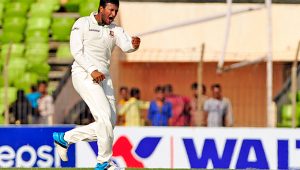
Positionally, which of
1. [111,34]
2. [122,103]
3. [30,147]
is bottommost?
[30,147]

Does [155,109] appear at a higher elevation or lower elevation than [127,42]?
lower

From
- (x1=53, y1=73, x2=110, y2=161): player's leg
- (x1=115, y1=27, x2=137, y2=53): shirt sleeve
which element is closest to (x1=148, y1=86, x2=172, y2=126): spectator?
(x1=53, y1=73, x2=110, y2=161): player's leg

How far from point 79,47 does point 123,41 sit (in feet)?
1.66

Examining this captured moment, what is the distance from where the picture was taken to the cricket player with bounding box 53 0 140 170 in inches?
487

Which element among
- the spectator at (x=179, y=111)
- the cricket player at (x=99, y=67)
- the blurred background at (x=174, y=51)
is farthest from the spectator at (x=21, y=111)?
the cricket player at (x=99, y=67)

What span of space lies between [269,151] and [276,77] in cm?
771

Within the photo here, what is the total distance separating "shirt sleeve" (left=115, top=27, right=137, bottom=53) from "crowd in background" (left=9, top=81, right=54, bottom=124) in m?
8.46

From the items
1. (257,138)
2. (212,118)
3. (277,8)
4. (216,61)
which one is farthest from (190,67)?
(257,138)

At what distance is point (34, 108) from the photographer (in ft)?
68.9

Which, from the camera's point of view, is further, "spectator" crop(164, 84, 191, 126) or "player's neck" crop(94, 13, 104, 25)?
"spectator" crop(164, 84, 191, 126)

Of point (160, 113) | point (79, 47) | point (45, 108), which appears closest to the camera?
point (79, 47)

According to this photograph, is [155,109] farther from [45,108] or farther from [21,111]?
[21,111]

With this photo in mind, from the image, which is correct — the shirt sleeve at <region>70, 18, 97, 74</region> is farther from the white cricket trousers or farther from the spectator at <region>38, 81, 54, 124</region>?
the spectator at <region>38, 81, 54, 124</region>

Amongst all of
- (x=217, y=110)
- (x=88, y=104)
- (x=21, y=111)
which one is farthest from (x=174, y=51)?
(x=88, y=104)
